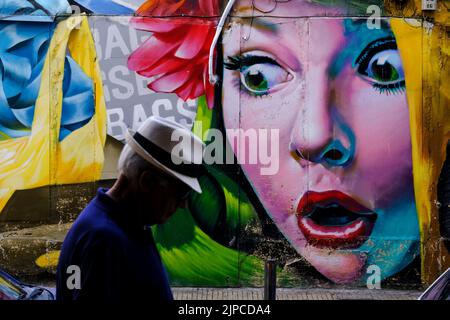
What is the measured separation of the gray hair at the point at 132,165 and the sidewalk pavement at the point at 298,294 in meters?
4.67

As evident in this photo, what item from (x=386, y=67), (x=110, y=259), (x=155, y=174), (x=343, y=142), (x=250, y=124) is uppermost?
(x=386, y=67)

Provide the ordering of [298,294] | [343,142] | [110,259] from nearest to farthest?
1. [110,259]
2. [298,294]
3. [343,142]

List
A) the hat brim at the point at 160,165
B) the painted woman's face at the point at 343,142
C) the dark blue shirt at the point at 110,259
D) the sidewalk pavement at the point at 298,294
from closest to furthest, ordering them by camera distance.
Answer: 1. the dark blue shirt at the point at 110,259
2. the hat brim at the point at 160,165
3. the sidewalk pavement at the point at 298,294
4. the painted woman's face at the point at 343,142

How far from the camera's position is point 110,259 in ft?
10.0

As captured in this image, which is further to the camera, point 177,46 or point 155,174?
point 177,46

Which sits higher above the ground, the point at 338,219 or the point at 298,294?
the point at 338,219

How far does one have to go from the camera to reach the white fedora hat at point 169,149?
3.28m

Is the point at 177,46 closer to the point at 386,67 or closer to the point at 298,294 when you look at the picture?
the point at 386,67

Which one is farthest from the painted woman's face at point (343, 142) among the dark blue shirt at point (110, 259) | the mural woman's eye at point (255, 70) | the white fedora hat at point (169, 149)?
the dark blue shirt at point (110, 259)

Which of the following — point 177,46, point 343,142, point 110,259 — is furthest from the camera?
point 177,46

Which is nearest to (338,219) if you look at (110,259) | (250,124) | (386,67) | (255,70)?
(250,124)

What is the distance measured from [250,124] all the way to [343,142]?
1139 millimetres

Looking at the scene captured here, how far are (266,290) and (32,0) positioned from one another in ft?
15.8

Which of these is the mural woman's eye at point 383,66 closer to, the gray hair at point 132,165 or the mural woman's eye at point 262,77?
the mural woman's eye at point 262,77
